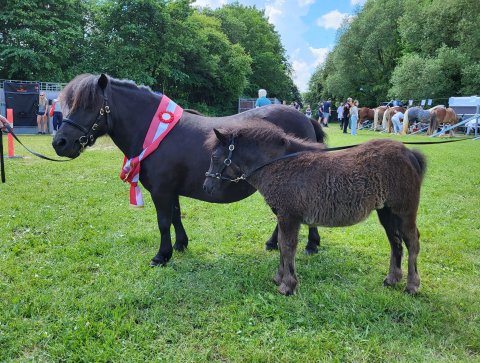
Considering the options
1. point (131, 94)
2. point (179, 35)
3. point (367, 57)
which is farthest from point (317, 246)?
point (367, 57)

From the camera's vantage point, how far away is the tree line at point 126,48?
29297 millimetres

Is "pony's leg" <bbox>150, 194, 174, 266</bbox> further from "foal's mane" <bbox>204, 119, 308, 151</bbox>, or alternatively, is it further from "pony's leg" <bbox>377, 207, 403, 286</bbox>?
"pony's leg" <bbox>377, 207, 403, 286</bbox>

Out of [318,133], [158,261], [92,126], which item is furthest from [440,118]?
[92,126]

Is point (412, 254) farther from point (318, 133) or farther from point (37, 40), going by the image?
point (37, 40)

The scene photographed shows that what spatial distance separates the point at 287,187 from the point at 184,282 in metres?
1.66

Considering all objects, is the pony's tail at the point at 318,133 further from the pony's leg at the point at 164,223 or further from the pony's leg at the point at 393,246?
the pony's leg at the point at 164,223

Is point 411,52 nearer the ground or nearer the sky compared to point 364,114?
nearer the sky

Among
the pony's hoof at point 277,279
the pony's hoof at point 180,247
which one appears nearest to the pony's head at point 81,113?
the pony's hoof at point 180,247

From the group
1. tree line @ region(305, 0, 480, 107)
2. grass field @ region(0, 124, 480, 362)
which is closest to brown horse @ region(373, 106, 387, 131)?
tree line @ region(305, 0, 480, 107)

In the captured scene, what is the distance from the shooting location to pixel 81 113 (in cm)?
424

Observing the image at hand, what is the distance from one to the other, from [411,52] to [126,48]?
3467 centimetres

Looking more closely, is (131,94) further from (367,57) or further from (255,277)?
(367,57)

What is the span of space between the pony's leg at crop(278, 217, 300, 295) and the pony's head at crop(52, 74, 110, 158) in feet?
8.14

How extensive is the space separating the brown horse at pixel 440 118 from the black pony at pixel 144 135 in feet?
79.6
